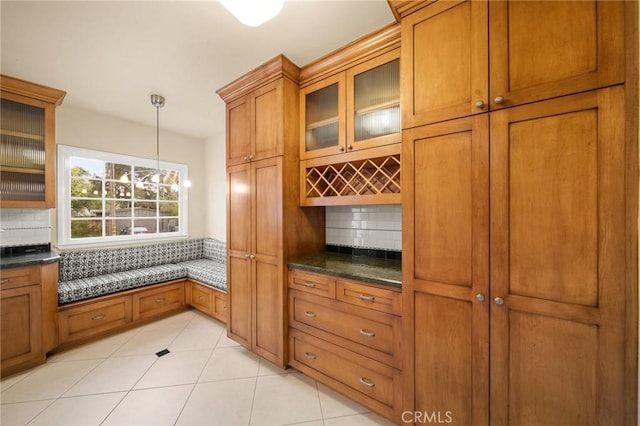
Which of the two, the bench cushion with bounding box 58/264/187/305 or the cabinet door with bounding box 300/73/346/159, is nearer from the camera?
the cabinet door with bounding box 300/73/346/159

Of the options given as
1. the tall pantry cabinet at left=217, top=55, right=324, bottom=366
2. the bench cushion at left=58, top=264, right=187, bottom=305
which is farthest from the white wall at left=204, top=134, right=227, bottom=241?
the tall pantry cabinet at left=217, top=55, right=324, bottom=366

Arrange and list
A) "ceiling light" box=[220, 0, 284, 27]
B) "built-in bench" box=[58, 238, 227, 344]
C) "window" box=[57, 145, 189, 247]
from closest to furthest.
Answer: "ceiling light" box=[220, 0, 284, 27], "built-in bench" box=[58, 238, 227, 344], "window" box=[57, 145, 189, 247]

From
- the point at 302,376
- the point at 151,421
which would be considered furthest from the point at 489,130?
the point at 151,421

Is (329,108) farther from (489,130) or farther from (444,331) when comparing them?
(444,331)

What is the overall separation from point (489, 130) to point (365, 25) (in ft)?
→ 4.00

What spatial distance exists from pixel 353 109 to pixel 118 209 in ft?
11.9

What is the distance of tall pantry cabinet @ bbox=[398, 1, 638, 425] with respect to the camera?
0.91 meters

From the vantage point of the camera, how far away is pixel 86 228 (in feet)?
10.2

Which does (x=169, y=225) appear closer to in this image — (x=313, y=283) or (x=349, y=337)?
(x=313, y=283)

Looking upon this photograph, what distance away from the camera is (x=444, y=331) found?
4.14 ft

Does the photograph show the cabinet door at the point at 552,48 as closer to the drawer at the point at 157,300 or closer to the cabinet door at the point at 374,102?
the cabinet door at the point at 374,102

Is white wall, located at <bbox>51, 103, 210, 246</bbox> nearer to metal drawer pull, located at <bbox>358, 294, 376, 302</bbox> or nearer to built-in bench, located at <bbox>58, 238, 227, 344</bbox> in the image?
built-in bench, located at <bbox>58, 238, 227, 344</bbox>

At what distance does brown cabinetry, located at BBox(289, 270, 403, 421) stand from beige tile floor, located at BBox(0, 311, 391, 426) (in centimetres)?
17

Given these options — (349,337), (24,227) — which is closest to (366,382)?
(349,337)
